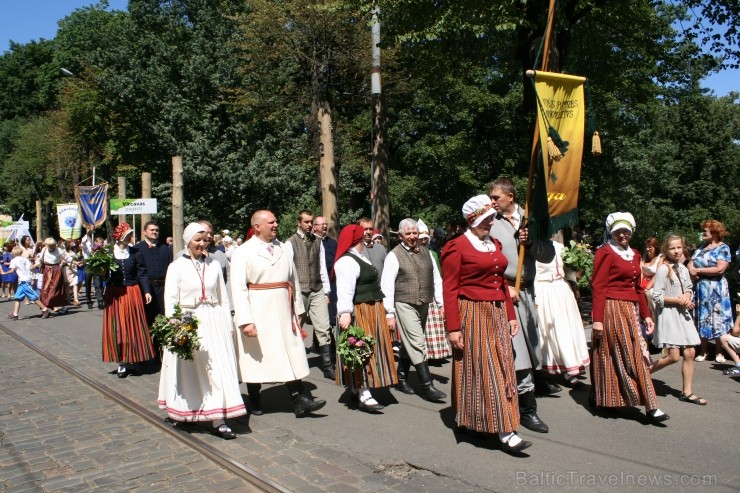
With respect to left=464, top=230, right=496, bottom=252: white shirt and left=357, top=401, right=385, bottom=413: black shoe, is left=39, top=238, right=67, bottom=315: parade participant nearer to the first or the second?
left=357, top=401, right=385, bottom=413: black shoe

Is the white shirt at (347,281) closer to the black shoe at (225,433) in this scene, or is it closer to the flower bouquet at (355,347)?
the flower bouquet at (355,347)

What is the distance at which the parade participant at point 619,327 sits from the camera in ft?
19.5

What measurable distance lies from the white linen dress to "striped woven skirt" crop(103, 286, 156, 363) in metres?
2.84

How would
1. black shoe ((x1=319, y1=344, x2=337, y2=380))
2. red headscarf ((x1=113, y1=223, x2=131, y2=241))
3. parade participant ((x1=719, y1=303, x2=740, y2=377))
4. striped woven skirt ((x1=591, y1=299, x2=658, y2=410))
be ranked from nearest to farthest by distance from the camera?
striped woven skirt ((x1=591, y1=299, x2=658, y2=410)), parade participant ((x1=719, y1=303, x2=740, y2=377)), black shoe ((x1=319, y1=344, x2=337, y2=380)), red headscarf ((x1=113, y1=223, x2=131, y2=241))

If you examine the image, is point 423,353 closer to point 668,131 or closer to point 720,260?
point 720,260

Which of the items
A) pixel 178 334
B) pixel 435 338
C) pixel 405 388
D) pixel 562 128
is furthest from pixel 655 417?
pixel 178 334

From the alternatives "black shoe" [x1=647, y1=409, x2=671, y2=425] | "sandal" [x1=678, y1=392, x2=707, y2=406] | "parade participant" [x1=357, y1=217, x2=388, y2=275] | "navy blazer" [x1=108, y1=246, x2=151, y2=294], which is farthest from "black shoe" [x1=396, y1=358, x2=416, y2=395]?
"navy blazer" [x1=108, y1=246, x2=151, y2=294]

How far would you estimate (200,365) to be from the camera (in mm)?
5996

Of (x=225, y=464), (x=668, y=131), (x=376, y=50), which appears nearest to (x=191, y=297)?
(x=225, y=464)

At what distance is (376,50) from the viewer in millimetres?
12016

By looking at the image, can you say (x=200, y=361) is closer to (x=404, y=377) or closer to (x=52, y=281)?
(x=404, y=377)

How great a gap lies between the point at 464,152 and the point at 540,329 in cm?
1677

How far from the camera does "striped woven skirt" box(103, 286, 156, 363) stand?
28.5 feet

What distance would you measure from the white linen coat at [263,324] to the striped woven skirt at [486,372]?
70.7 inches
